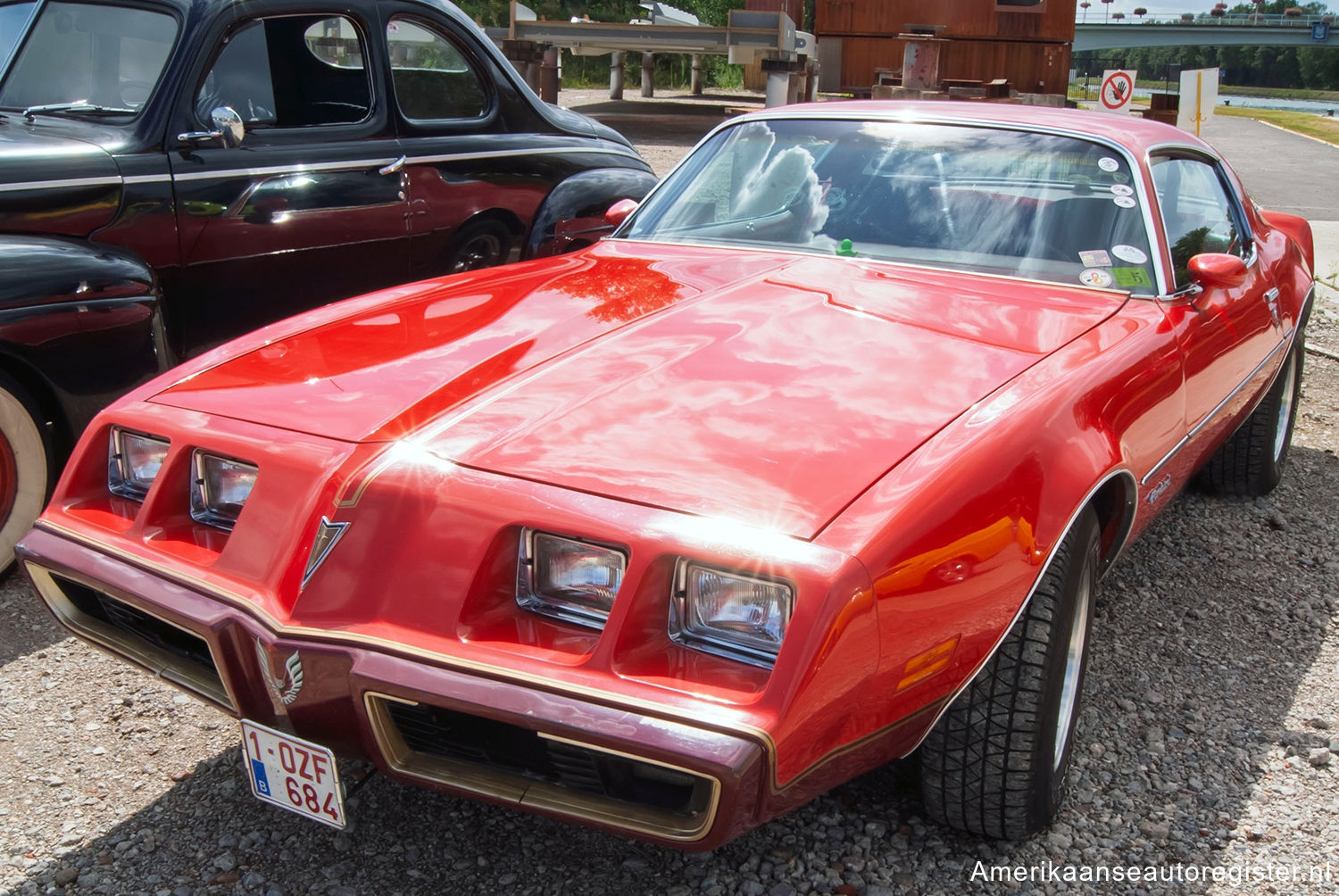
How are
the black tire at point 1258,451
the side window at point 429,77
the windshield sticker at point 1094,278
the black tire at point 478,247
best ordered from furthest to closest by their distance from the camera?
the black tire at point 478,247
the side window at point 429,77
the black tire at point 1258,451
the windshield sticker at point 1094,278

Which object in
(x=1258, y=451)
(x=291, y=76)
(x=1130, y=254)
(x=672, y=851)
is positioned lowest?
(x=672, y=851)

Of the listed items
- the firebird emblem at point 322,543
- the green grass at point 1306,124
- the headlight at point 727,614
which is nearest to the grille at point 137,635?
the firebird emblem at point 322,543

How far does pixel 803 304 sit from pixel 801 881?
1281mm

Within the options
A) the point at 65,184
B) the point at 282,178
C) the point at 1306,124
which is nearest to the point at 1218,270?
the point at 282,178

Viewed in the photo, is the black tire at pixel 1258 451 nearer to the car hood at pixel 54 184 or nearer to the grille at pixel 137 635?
the grille at pixel 137 635

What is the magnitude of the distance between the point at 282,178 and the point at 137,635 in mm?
2497

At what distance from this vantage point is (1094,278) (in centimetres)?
295

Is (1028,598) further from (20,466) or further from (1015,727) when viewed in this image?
(20,466)

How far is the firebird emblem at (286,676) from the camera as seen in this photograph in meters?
1.89

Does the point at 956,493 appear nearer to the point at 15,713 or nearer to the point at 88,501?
the point at 88,501

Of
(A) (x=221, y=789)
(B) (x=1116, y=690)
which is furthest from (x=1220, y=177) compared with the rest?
(A) (x=221, y=789)

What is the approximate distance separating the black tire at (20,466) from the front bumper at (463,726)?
1.41 m

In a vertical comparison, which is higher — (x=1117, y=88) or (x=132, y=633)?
(x=1117, y=88)

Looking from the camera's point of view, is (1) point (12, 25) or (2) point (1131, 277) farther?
(1) point (12, 25)
